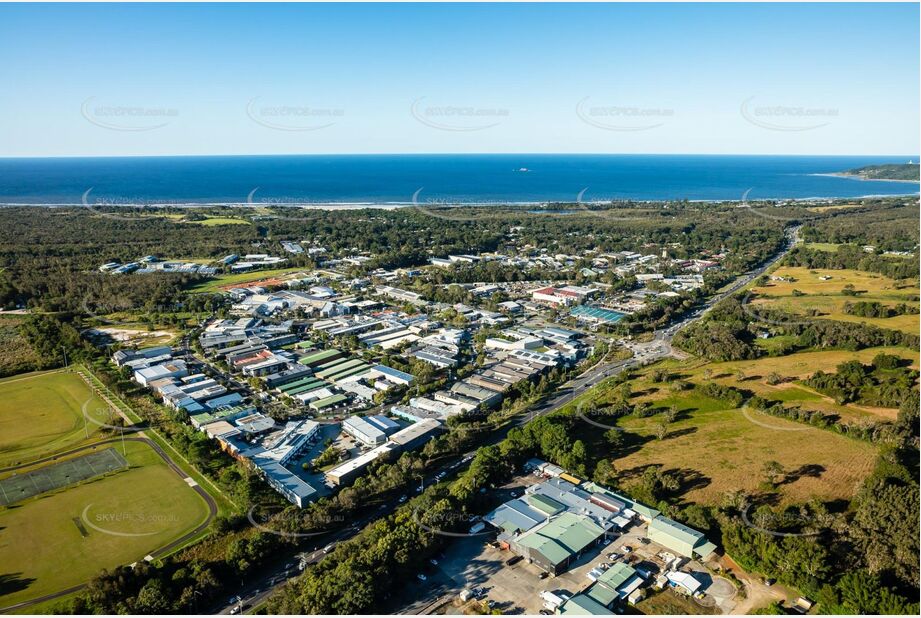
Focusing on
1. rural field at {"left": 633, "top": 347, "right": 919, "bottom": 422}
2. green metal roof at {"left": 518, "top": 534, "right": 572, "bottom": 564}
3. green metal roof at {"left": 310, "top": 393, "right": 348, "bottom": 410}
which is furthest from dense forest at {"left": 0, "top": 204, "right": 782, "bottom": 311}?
green metal roof at {"left": 518, "top": 534, "right": 572, "bottom": 564}

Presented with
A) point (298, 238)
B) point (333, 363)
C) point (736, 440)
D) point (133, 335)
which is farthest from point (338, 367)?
point (298, 238)

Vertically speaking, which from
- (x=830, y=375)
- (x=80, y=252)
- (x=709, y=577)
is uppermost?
(x=80, y=252)

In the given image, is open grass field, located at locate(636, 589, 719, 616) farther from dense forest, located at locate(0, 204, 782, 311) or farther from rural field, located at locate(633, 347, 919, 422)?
dense forest, located at locate(0, 204, 782, 311)

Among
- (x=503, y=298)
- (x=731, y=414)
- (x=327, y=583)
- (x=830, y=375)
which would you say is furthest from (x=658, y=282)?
(x=327, y=583)

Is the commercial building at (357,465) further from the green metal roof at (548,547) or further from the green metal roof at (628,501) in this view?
the green metal roof at (628,501)

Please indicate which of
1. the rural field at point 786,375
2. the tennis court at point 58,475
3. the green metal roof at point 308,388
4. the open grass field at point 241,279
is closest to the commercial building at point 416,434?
the green metal roof at point 308,388

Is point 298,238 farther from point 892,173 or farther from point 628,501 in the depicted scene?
point 892,173

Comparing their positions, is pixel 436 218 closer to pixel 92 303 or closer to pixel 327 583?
pixel 92 303

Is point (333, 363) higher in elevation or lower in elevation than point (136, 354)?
lower
